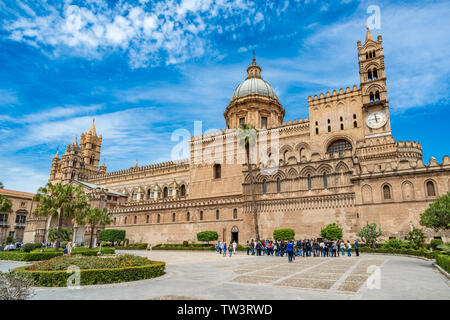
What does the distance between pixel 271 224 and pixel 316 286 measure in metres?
27.6

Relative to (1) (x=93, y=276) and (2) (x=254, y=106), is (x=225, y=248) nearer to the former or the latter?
(1) (x=93, y=276)

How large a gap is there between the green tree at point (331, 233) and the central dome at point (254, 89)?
3058 cm

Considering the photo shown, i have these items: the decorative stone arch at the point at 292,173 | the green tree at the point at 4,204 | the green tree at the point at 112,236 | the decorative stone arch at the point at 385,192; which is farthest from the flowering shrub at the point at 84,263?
the green tree at the point at 112,236

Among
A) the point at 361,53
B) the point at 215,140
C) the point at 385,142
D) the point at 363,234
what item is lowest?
the point at 363,234

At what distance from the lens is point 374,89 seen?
4078 cm

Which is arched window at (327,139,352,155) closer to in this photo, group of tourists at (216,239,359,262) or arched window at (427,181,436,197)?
arched window at (427,181,436,197)

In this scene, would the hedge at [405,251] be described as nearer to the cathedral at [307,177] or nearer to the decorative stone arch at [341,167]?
the cathedral at [307,177]

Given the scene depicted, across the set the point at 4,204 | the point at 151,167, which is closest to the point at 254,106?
the point at 151,167
